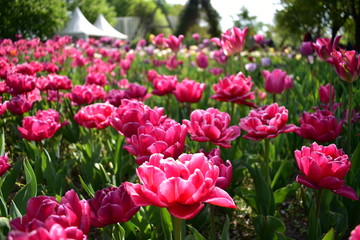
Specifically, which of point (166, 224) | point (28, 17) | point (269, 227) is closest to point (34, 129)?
point (166, 224)

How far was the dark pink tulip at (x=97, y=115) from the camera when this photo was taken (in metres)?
1.94

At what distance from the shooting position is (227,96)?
84.4 inches

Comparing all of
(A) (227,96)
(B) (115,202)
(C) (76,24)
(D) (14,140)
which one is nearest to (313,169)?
(B) (115,202)

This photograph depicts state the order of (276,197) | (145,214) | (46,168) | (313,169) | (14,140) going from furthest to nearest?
(14,140) → (46,168) → (276,197) → (145,214) → (313,169)

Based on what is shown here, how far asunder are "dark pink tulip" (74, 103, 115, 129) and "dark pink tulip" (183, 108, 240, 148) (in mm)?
628

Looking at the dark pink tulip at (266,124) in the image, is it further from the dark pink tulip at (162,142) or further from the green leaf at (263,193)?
the dark pink tulip at (162,142)

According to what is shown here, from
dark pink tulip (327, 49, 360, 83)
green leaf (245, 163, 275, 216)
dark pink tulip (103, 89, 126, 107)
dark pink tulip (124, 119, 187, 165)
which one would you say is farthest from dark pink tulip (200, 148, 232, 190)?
dark pink tulip (103, 89, 126, 107)

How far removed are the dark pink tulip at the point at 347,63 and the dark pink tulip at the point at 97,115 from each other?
43.6 inches

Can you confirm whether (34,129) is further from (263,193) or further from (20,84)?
(263,193)

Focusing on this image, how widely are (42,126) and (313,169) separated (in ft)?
4.23

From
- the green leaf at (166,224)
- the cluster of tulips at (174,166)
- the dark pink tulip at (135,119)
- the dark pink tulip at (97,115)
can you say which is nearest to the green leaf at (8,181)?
the cluster of tulips at (174,166)

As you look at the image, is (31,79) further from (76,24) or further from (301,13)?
(76,24)

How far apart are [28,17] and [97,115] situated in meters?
12.6

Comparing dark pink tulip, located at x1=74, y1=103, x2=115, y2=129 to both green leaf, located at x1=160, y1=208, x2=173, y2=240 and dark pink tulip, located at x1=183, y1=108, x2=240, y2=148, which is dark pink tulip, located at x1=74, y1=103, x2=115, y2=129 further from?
green leaf, located at x1=160, y1=208, x2=173, y2=240
